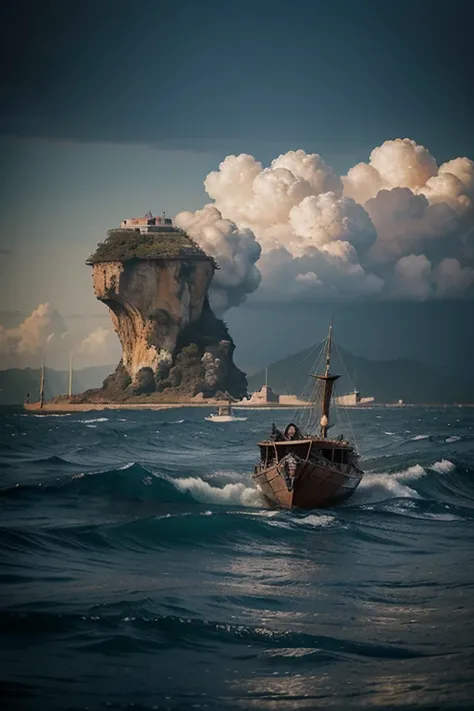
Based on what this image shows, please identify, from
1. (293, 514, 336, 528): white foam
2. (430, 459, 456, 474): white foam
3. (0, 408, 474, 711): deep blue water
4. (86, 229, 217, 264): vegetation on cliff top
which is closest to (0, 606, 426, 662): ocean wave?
(0, 408, 474, 711): deep blue water

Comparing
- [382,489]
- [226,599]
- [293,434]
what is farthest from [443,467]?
[226,599]

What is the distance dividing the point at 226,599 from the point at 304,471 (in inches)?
638

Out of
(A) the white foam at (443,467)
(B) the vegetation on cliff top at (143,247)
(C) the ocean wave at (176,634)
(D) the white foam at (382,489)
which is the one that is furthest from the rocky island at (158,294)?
(C) the ocean wave at (176,634)

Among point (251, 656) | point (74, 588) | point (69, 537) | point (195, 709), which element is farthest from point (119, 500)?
point (195, 709)

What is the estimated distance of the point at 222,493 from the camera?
4503 cm

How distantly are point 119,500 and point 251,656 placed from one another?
23071 millimetres

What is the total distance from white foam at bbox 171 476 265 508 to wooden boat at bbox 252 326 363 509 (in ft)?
2.74

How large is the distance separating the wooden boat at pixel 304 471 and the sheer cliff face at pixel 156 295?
14787 cm

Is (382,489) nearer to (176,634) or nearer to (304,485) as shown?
(304,485)

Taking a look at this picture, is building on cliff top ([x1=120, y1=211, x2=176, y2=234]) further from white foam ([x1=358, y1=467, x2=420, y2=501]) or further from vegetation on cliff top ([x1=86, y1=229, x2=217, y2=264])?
white foam ([x1=358, y1=467, x2=420, y2=501])

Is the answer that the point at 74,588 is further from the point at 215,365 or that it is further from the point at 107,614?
the point at 215,365

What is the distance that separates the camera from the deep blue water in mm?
16812

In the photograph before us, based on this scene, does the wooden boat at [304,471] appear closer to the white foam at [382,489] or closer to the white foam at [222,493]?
the white foam at [222,493]

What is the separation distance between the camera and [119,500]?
41250 mm
